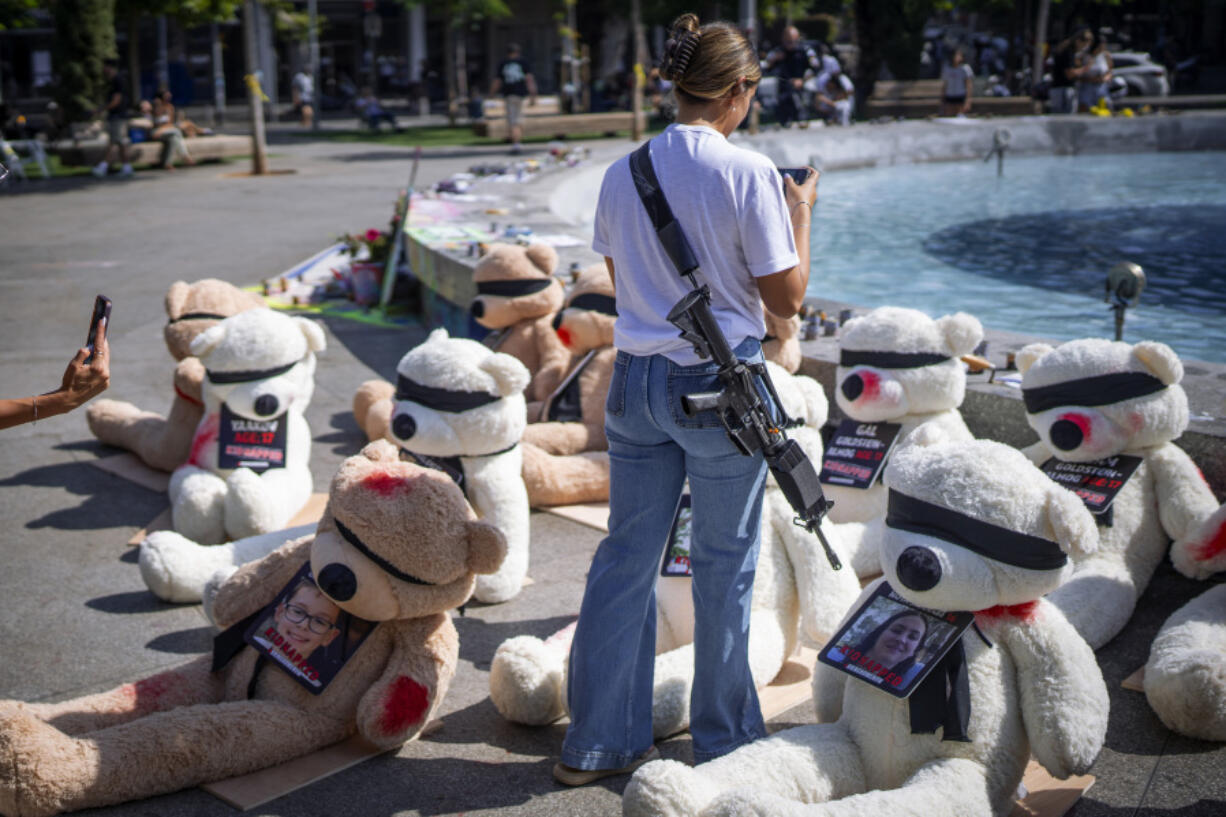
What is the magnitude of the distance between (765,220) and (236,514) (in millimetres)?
2673

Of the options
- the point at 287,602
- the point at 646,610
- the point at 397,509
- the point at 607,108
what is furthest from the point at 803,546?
the point at 607,108

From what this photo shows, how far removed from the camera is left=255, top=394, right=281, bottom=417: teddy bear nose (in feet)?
14.5

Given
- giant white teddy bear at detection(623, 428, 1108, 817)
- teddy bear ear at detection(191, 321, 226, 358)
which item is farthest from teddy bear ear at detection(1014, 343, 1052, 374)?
teddy bear ear at detection(191, 321, 226, 358)

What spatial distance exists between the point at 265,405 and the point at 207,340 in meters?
0.33

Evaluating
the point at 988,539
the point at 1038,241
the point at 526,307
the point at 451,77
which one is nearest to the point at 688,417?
the point at 988,539

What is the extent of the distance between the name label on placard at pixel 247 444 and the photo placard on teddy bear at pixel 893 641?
2.57 m

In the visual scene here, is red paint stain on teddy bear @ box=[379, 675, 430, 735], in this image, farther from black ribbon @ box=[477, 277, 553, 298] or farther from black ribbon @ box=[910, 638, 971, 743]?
black ribbon @ box=[477, 277, 553, 298]

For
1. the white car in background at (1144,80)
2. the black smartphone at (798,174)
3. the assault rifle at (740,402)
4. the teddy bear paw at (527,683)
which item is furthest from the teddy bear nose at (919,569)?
the white car in background at (1144,80)

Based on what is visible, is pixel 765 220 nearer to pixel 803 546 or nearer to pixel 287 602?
pixel 803 546

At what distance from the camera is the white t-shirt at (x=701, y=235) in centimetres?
250

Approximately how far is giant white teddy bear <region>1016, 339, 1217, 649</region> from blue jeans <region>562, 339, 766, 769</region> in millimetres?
1311

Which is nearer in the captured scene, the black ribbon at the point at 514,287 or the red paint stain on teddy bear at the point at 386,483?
the red paint stain on teddy bear at the point at 386,483

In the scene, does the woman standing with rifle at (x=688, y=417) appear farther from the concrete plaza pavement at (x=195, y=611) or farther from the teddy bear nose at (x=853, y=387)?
the teddy bear nose at (x=853, y=387)

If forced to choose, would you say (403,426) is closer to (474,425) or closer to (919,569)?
(474,425)
